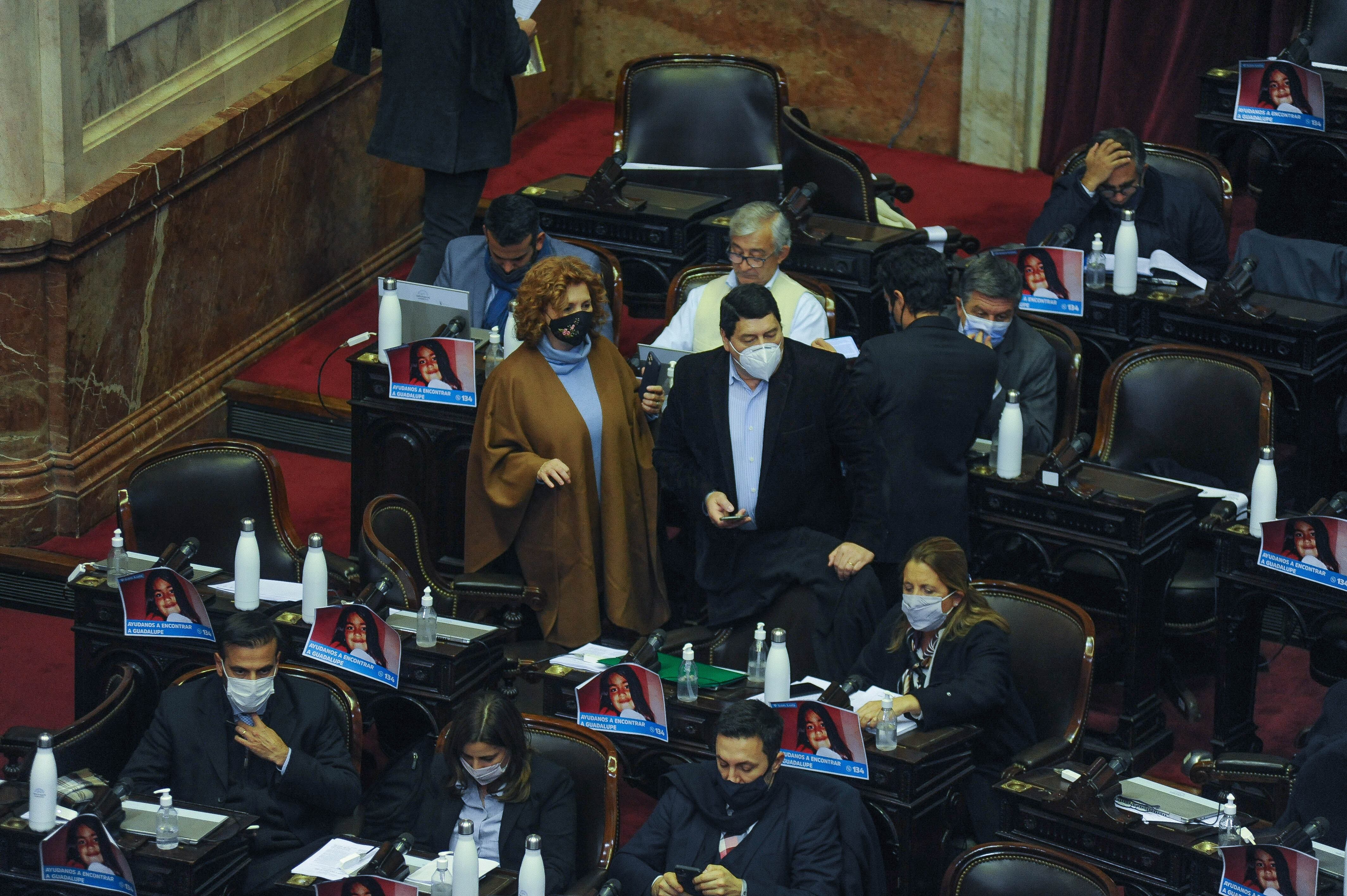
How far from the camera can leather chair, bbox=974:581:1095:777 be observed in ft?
18.4

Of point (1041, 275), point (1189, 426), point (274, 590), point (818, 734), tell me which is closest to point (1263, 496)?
point (1189, 426)

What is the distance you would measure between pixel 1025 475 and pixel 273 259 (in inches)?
139

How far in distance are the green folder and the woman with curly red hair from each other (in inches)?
24.6

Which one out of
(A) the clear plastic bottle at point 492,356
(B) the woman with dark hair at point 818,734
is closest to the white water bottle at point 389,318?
(A) the clear plastic bottle at point 492,356

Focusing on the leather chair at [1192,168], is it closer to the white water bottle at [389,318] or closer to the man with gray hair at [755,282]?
the man with gray hair at [755,282]

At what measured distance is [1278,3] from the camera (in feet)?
30.5

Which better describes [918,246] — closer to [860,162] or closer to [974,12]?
[860,162]

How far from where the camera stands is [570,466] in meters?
6.44

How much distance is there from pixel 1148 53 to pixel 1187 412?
3.35 m

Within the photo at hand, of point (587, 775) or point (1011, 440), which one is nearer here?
point (587, 775)

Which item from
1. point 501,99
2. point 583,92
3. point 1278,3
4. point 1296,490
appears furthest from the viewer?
point 583,92

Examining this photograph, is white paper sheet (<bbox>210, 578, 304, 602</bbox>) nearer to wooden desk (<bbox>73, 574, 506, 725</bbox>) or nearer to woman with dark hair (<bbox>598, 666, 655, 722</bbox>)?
wooden desk (<bbox>73, 574, 506, 725</bbox>)

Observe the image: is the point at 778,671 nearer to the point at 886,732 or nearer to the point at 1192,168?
the point at 886,732

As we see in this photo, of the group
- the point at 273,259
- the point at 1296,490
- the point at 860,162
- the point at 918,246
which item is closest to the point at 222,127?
the point at 273,259
